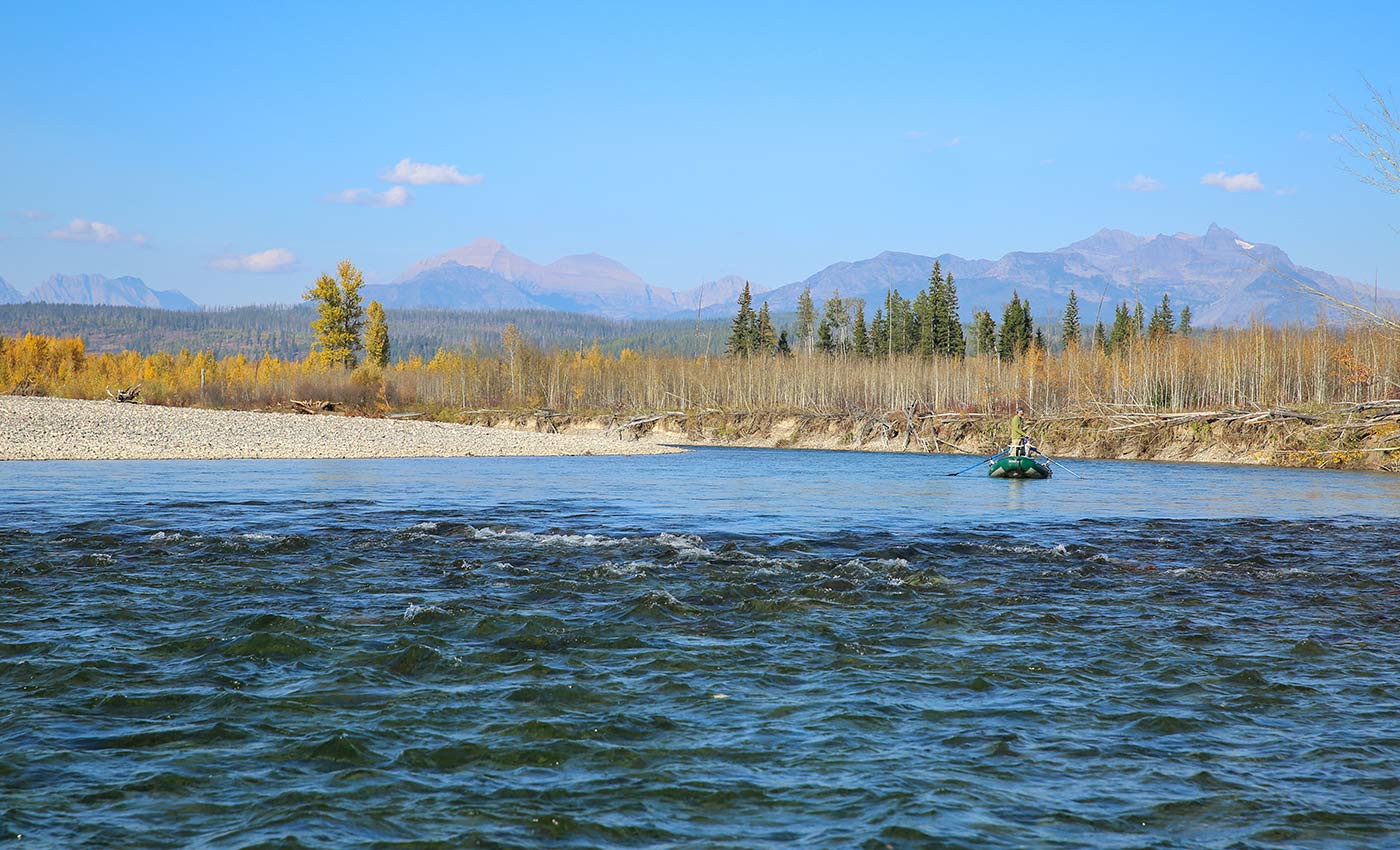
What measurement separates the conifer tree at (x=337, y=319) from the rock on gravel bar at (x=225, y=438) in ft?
121

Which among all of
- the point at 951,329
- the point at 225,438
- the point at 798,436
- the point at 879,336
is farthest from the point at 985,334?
the point at 225,438

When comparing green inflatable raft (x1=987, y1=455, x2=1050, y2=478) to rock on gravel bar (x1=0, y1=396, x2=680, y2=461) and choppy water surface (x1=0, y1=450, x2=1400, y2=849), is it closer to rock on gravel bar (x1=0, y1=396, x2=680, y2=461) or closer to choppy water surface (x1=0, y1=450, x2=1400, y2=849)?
choppy water surface (x1=0, y1=450, x2=1400, y2=849)

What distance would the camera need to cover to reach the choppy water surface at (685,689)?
6262 mm

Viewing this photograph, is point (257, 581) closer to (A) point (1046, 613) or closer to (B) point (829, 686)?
(B) point (829, 686)

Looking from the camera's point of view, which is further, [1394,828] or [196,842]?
[1394,828]

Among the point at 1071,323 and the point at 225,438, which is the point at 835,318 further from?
the point at 225,438

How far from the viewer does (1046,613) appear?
12.6 meters

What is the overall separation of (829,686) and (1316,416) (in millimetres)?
45640

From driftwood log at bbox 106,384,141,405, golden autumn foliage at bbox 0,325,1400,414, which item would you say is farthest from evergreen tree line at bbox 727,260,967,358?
driftwood log at bbox 106,384,141,405

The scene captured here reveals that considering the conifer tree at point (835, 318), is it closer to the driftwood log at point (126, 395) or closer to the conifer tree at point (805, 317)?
the conifer tree at point (805, 317)

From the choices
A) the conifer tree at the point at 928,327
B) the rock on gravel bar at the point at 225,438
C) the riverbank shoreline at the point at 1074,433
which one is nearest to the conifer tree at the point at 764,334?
the conifer tree at the point at 928,327

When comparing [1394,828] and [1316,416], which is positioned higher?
A: [1316,416]

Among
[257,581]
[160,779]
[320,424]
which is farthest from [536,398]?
[160,779]

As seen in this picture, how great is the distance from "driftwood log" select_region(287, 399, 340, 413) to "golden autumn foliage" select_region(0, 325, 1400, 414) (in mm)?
1849
